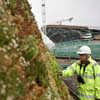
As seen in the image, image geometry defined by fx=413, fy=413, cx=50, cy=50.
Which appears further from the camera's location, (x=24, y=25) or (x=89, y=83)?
(x=89, y=83)

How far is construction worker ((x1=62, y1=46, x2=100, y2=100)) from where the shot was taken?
873 cm

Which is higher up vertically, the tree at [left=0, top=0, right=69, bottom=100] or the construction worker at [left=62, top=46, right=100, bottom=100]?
the tree at [left=0, top=0, right=69, bottom=100]

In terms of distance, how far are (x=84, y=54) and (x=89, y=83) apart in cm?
71

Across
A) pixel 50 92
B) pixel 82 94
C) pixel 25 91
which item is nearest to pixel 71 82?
pixel 82 94

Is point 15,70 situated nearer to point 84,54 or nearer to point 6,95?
point 6,95

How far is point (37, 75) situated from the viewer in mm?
5180

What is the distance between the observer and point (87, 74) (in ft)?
29.2

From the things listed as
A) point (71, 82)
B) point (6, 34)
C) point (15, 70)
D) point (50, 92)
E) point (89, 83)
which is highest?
point (6, 34)

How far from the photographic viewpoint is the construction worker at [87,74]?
873 cm

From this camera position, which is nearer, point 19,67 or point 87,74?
point 19,67

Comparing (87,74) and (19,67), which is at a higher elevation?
(19,67)

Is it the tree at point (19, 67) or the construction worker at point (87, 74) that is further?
the construction worker at point (87, 74)

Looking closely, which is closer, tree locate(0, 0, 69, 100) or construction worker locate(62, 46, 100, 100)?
tree locate(0, 0, 69, 100)

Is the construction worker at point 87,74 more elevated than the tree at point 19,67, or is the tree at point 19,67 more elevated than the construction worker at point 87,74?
the tree at point 19,67
